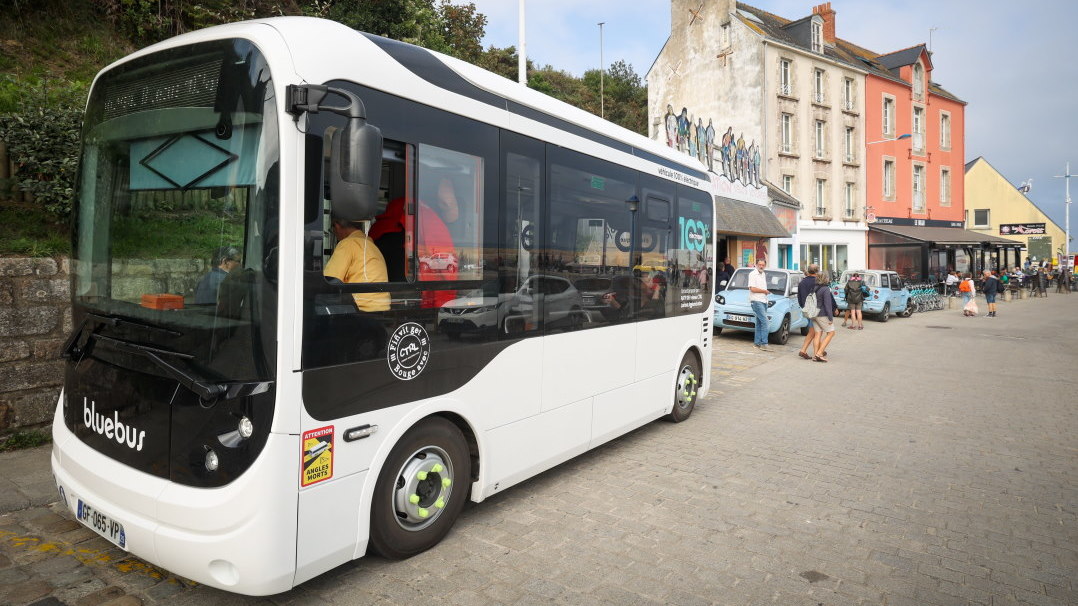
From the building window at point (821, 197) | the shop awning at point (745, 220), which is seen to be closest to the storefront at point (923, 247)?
the building window at point (821, 197)

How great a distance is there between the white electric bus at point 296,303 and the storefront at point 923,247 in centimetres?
3449

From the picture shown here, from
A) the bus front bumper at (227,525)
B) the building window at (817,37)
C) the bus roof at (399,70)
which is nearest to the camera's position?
the bus front bumper at (227,525)

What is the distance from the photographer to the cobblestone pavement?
136 inches

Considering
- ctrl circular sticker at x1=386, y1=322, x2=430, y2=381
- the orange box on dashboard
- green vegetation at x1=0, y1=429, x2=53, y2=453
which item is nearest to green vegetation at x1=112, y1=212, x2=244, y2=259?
the orange box on dashboard

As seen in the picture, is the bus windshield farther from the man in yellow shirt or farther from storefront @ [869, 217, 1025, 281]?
storefront @ [869, 217, 1025, 281]

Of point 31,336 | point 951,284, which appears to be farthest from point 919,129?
point 31,336

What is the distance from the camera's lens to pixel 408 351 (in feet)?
11.6

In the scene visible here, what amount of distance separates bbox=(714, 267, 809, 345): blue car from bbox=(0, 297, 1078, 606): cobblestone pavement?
7234mm

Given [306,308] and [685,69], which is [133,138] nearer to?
[306,308]

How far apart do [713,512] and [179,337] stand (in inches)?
142

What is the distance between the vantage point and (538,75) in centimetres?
4103

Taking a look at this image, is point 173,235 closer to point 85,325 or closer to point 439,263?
point 85,325

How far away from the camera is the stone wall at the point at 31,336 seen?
5.57 m

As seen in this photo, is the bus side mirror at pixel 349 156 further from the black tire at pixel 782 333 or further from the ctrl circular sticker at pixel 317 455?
the black tire at pixel 782 333
